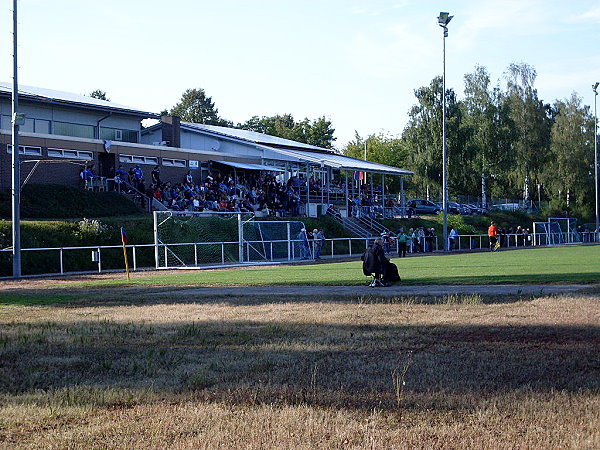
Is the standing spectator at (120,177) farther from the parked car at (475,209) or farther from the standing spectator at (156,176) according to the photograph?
the parked car at (475,209)

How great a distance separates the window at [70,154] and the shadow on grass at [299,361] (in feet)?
102

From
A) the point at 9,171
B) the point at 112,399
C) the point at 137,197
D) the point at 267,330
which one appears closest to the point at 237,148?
the point at 137,197

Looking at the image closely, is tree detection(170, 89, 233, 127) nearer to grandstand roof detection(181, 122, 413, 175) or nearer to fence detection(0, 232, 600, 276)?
grandstand roof detection(181, 122, 413, 175)

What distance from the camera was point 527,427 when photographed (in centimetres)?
Answer: 625

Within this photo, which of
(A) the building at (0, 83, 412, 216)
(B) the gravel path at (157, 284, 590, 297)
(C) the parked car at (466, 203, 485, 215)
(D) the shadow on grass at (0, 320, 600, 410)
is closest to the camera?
(D) the shadow on grass at (0, 320, 600, 410)

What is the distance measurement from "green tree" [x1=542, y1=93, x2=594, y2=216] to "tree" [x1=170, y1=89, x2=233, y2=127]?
44.7m

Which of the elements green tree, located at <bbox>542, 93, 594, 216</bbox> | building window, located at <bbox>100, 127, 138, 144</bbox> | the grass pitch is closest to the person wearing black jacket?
the grass pitch

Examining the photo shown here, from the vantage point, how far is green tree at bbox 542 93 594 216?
3265 inches

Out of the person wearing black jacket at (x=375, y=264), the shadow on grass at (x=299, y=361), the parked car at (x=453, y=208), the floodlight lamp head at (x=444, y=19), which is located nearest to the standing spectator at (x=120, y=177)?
the floodlight lamp head at (x=444, y=19)

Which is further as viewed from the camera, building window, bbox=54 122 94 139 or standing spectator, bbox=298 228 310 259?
building window, bbox=54 122 94 139

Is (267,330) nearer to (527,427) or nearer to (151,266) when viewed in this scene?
→ (527,427)

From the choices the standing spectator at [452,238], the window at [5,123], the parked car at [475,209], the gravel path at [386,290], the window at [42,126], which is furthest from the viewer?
the parked car at [475,209]

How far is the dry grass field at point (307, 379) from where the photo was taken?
20.3ft

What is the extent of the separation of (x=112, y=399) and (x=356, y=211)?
158 feet
